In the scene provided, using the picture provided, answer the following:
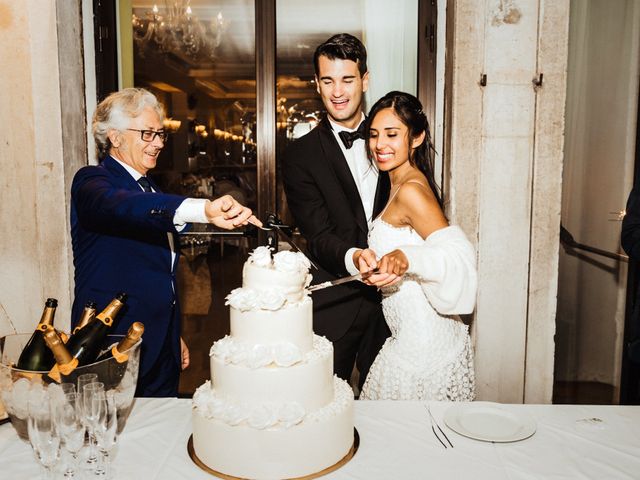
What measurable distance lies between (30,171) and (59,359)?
6.84 feet

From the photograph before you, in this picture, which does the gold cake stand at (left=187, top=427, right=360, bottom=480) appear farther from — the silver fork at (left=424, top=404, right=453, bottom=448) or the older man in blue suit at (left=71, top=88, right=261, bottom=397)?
the older man in blue suit at (left=71, top=88, right=261, bottom=397)

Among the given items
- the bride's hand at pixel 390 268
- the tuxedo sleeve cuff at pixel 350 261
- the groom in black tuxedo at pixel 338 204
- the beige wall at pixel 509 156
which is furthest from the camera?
the beige wall at pixel 509 156

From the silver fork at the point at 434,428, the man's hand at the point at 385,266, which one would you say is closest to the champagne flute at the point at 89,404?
the silver fork at the point at 434,428

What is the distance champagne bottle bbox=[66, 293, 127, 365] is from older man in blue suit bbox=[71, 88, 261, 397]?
0.48 m

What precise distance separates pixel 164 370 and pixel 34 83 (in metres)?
1.86

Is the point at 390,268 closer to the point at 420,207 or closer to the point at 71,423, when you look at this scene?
the point at 420,207

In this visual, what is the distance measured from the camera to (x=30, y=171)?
3129 mm

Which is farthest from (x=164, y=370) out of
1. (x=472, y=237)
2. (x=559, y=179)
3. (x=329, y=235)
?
(x=559, y=179)

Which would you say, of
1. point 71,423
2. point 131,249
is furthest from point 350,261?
point 71,423

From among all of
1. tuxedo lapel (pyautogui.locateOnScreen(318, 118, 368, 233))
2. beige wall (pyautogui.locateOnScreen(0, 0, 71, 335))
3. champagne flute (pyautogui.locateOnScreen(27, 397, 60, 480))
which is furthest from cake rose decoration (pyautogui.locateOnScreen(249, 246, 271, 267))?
beige wall (pyautogui.locateOnScreen(0, 0, 71, 335))

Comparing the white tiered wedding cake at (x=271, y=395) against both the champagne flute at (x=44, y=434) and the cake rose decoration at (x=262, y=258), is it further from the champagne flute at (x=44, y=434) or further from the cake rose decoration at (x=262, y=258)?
the champagne flute at (x=44, y=434)

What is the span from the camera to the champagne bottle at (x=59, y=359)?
1378 mm

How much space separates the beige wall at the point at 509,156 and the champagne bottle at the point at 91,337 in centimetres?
200

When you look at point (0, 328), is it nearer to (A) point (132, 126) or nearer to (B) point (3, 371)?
(A) point (132, 126)
